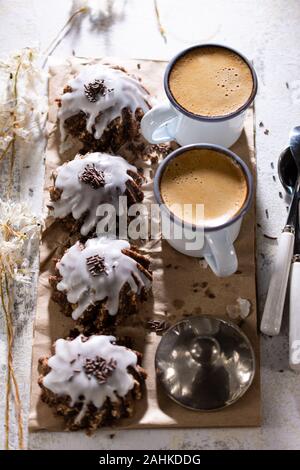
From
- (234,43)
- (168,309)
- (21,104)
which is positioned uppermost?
(234,43)

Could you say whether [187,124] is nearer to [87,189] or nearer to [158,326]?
[87,189]

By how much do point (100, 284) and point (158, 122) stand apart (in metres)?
0.36

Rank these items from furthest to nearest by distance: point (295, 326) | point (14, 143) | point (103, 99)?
point (14, 143), point (103, 99), point (295, 326)

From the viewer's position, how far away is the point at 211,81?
1.71 m

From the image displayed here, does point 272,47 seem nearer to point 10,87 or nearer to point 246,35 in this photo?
point 246,35

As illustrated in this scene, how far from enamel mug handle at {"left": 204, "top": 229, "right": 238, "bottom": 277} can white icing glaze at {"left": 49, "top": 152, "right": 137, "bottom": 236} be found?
0.23 m

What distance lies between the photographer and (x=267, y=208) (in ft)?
5.92

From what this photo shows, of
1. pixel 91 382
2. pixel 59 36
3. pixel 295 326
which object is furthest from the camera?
pixel 59 36

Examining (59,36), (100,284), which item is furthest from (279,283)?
(59,36)

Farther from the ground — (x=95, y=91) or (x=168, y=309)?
(x=95, y=91)

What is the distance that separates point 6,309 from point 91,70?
538 millimetres

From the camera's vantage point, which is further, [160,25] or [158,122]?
[160,25]

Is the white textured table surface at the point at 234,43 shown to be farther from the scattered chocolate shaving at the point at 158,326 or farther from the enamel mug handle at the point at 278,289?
the scattered chocolate shaving at the point at 158,326

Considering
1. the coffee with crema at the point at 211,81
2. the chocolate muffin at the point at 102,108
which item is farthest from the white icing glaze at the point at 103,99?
the coffee with crema at the point at 211,81
